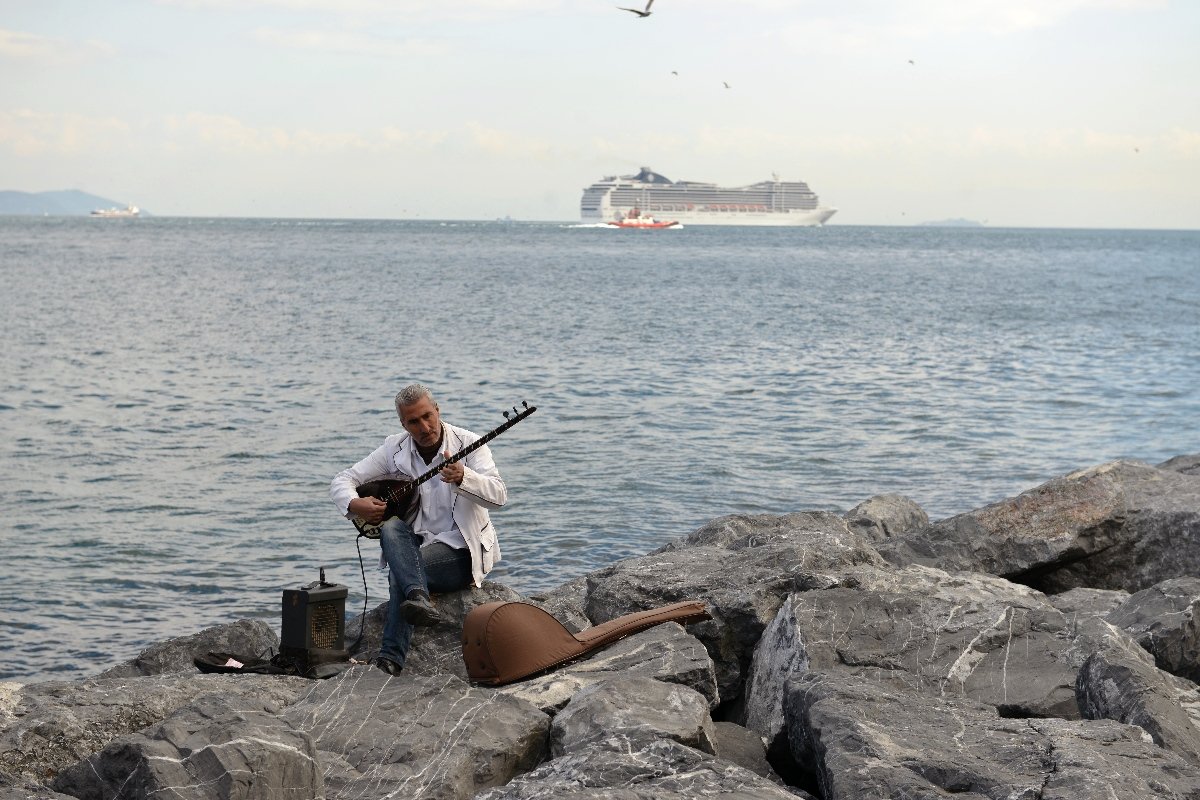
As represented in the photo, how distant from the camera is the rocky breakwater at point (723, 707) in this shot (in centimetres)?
421

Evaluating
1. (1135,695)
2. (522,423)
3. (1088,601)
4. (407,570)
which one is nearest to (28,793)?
(407,570)

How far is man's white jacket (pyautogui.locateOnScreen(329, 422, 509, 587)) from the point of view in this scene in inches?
251

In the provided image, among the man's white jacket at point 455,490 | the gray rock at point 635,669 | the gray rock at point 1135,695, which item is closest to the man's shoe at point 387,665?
the man's white jacket at point 455,490

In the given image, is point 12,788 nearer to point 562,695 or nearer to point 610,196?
point 562,695

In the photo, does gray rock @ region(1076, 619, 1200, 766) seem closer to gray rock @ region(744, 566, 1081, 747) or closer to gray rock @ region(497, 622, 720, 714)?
gray rock @ region(744, 566, 1081, 747)

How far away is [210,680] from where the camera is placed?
567cm

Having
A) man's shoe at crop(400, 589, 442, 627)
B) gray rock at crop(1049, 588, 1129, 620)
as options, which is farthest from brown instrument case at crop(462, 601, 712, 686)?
gray rock at crop(1049, 588, 1129, 620)

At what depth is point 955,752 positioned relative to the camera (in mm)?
4406

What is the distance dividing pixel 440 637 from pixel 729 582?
5.16 ft

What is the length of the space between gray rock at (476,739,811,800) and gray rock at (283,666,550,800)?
419 mm

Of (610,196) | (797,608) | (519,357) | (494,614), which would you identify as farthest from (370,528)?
(610,196)

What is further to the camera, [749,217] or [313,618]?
[749,217]

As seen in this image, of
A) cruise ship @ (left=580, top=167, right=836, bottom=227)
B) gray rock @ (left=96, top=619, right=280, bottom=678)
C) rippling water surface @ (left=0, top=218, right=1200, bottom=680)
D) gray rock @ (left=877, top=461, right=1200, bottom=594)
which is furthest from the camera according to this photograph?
cruise ship @ (left=580, top=167, right=836, bottom=227)

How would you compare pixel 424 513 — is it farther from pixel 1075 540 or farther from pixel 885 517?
pixel 885 517
